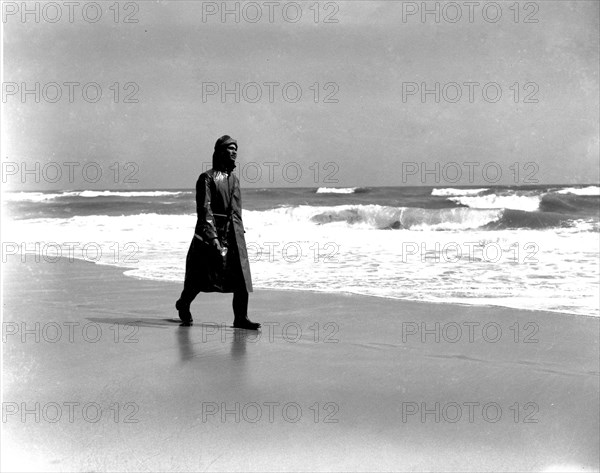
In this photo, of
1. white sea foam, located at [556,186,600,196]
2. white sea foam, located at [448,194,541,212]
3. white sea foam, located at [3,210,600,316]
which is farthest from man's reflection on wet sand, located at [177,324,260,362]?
white sea foam, located at [556,186,600,196]

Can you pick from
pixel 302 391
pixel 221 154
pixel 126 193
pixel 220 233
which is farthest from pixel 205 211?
pixel 126 193

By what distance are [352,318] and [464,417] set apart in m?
3.00

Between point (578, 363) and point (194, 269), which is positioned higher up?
point (194, 269)

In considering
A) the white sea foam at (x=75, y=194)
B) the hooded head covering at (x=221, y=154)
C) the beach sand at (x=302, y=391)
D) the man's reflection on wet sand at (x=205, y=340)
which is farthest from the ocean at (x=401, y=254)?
the white sea foam at (x=75, y=194)

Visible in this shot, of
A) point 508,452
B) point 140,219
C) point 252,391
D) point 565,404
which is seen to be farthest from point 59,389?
point 140,219

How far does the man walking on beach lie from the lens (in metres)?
6.23

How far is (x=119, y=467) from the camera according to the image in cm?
342

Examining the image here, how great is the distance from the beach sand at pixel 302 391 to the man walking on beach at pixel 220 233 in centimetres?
43

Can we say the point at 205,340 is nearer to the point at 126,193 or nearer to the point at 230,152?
the point at 230,152

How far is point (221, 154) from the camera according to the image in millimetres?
6246

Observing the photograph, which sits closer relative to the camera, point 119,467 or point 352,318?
point 119,467

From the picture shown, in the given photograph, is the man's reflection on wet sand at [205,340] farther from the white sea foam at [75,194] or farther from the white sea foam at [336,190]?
the white sea foam at [75,194]

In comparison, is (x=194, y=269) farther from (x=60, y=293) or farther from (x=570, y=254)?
(x=570, y=254)

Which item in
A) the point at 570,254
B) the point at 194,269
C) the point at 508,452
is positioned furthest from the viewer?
the point at 570,254
